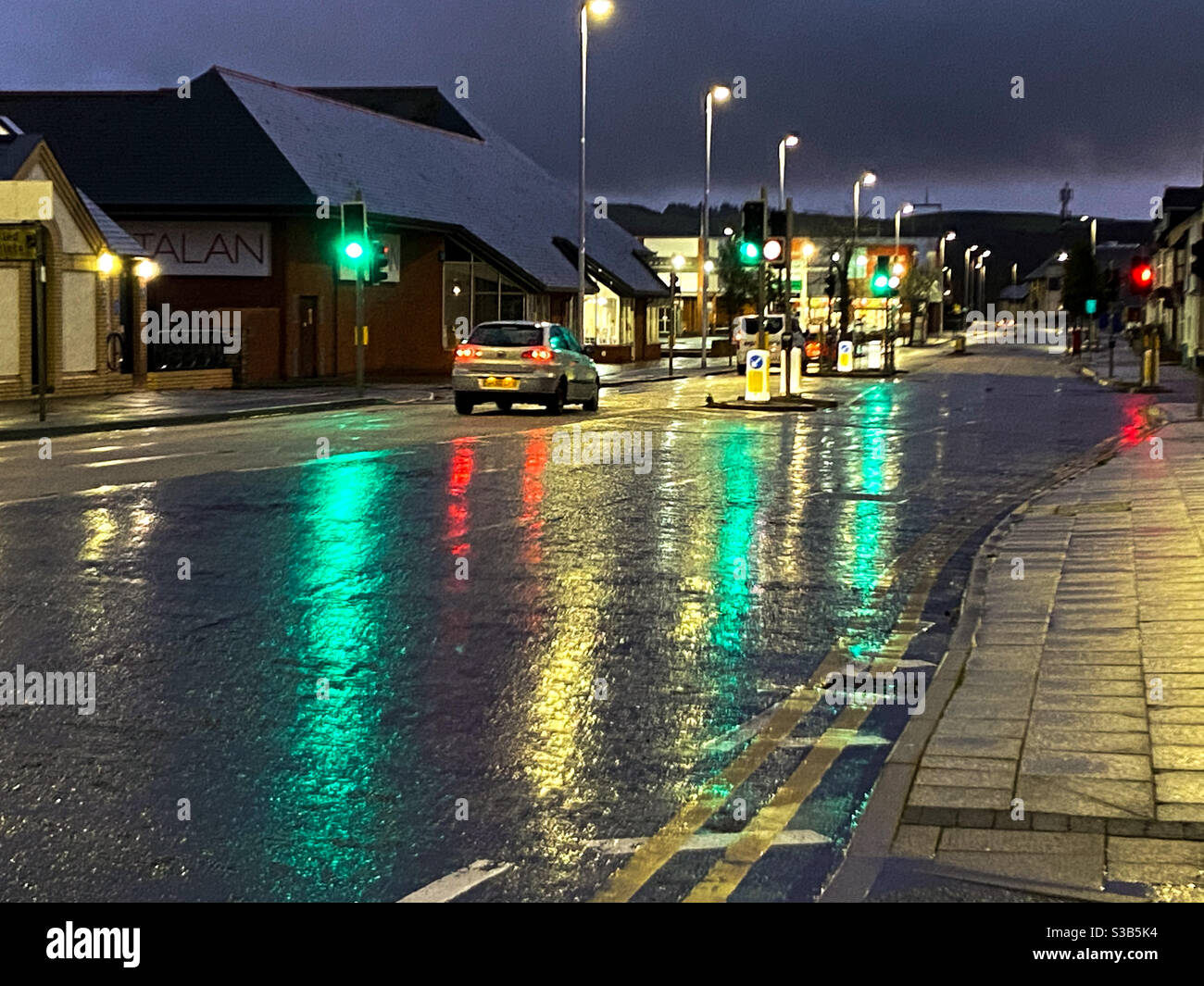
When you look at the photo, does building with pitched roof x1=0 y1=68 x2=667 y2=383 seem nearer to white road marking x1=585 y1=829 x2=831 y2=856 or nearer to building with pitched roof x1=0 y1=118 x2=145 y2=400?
building with pitched roof x1=0 y1=118 x2=145 y2=400

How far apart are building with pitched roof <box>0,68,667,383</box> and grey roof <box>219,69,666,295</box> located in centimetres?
9

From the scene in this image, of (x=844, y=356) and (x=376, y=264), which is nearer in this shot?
(x=376, y=264)

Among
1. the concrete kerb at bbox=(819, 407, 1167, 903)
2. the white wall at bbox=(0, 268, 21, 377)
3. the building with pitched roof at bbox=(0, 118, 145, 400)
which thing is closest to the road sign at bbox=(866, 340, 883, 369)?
the building with pitched roof at bbox=(0, 118, 145, 400)

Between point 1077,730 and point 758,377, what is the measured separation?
2697 centimetres

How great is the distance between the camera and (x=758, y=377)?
3412 centimetres

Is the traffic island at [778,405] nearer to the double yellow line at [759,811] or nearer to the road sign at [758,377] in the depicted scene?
the road sign at [758,377]

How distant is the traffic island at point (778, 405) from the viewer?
3297cm

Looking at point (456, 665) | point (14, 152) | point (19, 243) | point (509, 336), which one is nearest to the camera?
point (456, 665)

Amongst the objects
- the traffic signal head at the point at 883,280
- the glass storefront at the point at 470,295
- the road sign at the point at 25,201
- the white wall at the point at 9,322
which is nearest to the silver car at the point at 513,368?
the white wall at the point at 9,322

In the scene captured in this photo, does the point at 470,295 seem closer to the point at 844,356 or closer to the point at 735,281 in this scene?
the point at 844,356

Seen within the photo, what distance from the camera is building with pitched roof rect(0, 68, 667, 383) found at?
45.0m

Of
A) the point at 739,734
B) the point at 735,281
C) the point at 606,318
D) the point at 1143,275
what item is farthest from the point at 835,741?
→ the point at 735,281

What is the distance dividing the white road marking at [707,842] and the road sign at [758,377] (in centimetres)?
2790
